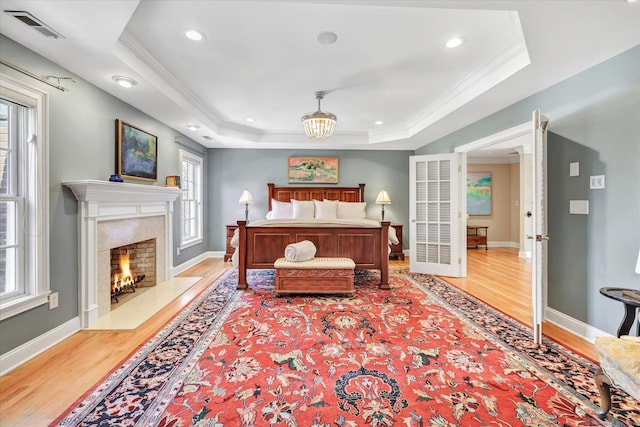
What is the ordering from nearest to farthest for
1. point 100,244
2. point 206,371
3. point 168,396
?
1. point 168,396
2. point 206,371
3. point 100,244

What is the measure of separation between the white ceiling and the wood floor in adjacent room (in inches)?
88.8

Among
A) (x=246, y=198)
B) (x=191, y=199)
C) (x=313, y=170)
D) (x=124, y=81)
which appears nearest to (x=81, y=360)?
(x=124, y=81)

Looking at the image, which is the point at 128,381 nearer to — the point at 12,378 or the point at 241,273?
the point at 12,378

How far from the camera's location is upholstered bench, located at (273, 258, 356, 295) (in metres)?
3.42

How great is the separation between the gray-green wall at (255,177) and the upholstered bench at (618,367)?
482cm

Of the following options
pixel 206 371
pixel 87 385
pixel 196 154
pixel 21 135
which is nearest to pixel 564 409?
pixel 206 371

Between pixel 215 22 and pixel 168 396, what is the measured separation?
2.62 m

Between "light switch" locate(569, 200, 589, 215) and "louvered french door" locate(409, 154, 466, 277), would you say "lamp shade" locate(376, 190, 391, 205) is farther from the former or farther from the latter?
"light switch" locate(569, 200, 589, 215)

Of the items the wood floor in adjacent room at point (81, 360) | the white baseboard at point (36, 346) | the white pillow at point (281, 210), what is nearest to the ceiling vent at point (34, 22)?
the white baseboard at point (36, 346)

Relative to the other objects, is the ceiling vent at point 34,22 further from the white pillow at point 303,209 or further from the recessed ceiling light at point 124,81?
the white pillow at point 303,209

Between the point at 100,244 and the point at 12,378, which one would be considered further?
the point at 100,244

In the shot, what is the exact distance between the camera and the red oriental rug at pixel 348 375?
4.95ft

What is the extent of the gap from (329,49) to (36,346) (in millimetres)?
3414

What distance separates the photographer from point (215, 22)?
219 cm
